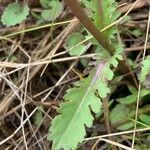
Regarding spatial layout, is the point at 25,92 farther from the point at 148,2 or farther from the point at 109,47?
the point at 148,2

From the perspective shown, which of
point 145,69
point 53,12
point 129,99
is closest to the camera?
point 145,69

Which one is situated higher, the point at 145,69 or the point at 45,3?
the point at 45,3

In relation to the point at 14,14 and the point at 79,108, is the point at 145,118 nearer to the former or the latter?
the point at 79,108

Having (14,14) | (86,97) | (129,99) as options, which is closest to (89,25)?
(86,97)

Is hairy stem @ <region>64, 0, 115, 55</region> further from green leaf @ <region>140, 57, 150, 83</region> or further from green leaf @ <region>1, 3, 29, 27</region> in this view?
green leaf @ <region>1, 3, 29, 27</region>

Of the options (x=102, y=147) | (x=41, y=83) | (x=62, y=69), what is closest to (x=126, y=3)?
(x=62, y=69)
